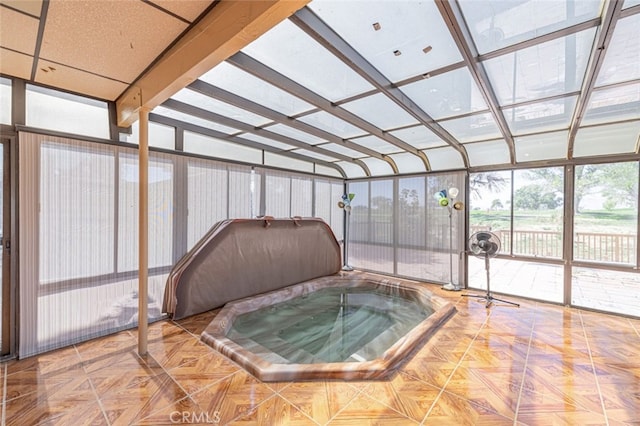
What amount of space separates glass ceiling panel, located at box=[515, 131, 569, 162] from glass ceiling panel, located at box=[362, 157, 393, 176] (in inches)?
102

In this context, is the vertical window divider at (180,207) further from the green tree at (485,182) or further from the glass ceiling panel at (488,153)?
the green tree at (485,182)

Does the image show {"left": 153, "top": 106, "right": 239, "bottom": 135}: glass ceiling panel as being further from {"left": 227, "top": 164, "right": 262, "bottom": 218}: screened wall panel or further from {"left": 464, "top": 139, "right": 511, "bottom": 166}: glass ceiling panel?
{"left": 464, "top": 139, "right": 511, "bottom": 166}: glass ceiling panel

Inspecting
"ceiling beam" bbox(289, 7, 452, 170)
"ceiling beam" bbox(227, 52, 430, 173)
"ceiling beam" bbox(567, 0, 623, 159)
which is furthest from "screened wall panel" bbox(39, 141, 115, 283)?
"ceiling beam" bbox(567, 0, 623, 159)

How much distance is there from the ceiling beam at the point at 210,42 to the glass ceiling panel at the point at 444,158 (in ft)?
16.1

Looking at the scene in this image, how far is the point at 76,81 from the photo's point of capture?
2.83 metres

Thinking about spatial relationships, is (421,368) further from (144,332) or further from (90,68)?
(90,68)

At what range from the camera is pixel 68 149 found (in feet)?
10.1

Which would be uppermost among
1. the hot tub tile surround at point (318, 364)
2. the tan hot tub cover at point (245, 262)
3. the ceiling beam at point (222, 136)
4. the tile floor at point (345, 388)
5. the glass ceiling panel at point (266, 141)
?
the glass ceiling panel at point (266, 141)

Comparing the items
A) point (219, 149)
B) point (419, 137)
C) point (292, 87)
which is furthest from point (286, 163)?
point (292, 87)

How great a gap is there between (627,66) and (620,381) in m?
2.84

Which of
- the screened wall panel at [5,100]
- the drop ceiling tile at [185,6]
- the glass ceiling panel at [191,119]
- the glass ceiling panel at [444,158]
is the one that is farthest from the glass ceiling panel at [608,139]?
the screened wall panel at [5,100]

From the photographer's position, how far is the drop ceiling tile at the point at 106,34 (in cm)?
181

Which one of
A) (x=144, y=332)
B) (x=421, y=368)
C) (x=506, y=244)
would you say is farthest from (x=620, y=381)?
(x=144, y=332)

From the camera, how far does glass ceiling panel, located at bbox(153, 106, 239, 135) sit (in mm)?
3784
